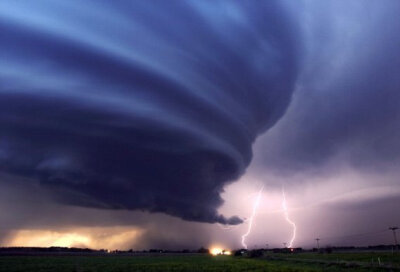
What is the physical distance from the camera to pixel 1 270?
7075 cm

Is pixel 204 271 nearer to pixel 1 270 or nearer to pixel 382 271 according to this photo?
pixel 382 271

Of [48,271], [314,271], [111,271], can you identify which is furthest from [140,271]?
[314,271]

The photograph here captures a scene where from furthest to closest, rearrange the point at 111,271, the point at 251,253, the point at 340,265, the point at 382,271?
the point at 251,253
the point at 340,265
the point at 111,271
the point at 382,271

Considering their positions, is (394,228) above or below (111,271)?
above

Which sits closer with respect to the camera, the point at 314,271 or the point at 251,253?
the point at 314,271

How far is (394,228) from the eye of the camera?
190750 millimetres

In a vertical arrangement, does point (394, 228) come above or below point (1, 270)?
above

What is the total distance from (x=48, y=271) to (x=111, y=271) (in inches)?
480

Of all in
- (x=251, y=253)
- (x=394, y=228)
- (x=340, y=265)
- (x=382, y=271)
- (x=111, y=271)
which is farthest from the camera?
(x=394, y=228)

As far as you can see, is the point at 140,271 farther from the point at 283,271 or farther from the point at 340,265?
the point at 340,265

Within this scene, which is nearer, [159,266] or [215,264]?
[159,266]

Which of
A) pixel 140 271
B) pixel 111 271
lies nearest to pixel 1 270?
pixel 111 271

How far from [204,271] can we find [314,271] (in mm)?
22118

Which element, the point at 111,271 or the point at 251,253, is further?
the point at 251,253
